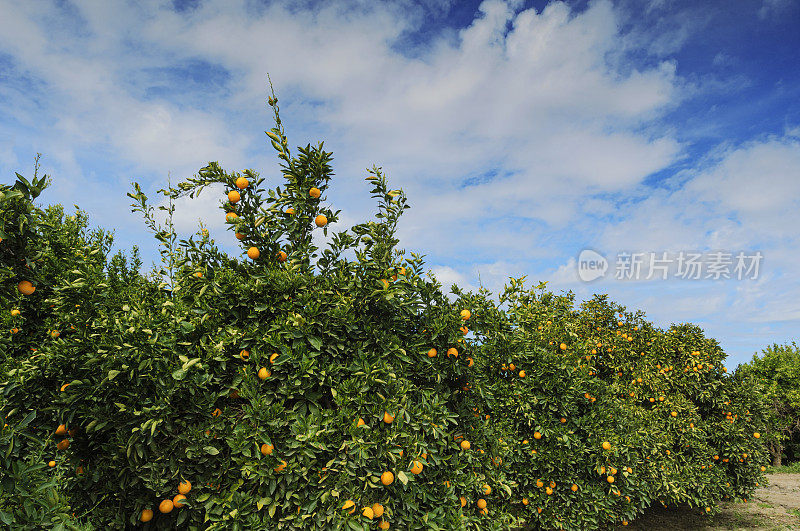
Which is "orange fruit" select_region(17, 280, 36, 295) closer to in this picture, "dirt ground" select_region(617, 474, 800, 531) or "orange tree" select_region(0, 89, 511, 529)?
"orange tree" select_region(0, 89, 511, 529)

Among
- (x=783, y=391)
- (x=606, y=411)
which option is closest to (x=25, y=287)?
(x=606, y=411)

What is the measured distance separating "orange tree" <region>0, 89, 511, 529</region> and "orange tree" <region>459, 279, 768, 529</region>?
42.8 inches

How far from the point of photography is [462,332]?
4.43m

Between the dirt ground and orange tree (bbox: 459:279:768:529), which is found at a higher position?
orange tree (bbox: 459:279:768:529)

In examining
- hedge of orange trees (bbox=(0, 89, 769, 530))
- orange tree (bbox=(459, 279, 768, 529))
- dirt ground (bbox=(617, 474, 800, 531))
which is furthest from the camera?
dirt ground (bbox=(617, 474, 800, 531))

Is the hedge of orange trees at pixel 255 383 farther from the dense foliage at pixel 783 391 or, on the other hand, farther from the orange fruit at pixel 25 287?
the dense foliage at pixel 783 391

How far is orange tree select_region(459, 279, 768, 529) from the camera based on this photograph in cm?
671

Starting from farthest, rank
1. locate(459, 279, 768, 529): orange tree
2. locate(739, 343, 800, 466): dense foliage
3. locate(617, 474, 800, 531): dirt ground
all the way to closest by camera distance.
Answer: locate(739, 343, 800, 466): dense foliage → locate(617, 474, 800, 531): dirt ground → locate(459, 279, 768, 529): orange tree

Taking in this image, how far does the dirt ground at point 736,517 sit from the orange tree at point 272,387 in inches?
307

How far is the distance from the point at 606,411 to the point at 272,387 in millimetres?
5602

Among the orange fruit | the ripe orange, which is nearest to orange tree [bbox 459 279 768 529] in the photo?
the ripe orange

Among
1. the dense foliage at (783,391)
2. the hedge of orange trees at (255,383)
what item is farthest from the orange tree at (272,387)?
the dense foliage at (783,391)

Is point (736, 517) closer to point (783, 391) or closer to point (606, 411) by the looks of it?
point (606, 411)

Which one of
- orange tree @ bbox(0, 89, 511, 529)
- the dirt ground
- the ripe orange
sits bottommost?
the dirt ground
